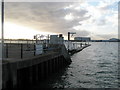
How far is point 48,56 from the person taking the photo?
22484 mm

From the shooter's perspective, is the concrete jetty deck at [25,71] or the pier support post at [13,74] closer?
the concrete jetty deck at [25,71]

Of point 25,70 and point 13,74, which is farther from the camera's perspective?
point 25,70

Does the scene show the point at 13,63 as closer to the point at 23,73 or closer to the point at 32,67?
the point at 23,73

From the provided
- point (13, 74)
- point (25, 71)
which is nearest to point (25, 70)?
point (25, 71)

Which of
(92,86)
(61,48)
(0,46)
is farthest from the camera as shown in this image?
(61,48)

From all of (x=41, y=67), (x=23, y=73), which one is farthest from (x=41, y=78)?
(x=23, y=73)

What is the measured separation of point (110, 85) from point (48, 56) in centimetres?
707

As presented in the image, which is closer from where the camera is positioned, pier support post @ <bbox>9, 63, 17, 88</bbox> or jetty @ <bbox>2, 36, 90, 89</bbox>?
jetty @ <bbox>2, 36, 90, 89</bbox>

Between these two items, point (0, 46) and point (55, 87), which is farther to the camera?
point (55, 87)

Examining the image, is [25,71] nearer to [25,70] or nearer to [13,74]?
[25,70]

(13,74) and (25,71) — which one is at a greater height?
(13,74)

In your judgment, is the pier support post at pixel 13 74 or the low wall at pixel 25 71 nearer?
the low wall at pixel 25 71

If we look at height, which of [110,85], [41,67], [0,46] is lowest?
[110,85]

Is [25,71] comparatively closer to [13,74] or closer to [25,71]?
[25,71]
